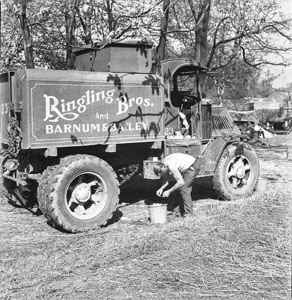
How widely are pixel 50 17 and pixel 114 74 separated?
35.1 feet

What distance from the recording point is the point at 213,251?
584cm

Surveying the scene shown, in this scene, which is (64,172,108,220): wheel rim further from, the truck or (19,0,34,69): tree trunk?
(19,0,34,69): tree trunk

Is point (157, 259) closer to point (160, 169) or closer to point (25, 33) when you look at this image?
point (160, 169)

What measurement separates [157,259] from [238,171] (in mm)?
4200

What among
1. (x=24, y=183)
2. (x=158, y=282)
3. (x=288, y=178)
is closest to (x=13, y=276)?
(x=158, y=282)

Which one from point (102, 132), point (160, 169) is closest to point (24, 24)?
point (102, 132)

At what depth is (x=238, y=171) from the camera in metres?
9.40

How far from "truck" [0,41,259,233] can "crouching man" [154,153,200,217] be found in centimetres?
61

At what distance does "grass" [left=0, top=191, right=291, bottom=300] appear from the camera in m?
4.71

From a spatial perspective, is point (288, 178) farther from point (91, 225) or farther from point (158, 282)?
point (158, 282)

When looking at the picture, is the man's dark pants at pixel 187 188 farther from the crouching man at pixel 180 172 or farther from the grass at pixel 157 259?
the grass at pixel 157 259

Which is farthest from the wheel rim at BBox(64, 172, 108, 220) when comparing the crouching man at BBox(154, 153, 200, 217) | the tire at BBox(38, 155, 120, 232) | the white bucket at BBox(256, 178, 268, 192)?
the white bucket at BBox(256, 178, 268, 192)

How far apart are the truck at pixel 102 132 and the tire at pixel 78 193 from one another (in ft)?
0.05

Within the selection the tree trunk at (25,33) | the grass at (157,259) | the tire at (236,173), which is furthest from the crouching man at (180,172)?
the tree trunk at (25,33)
